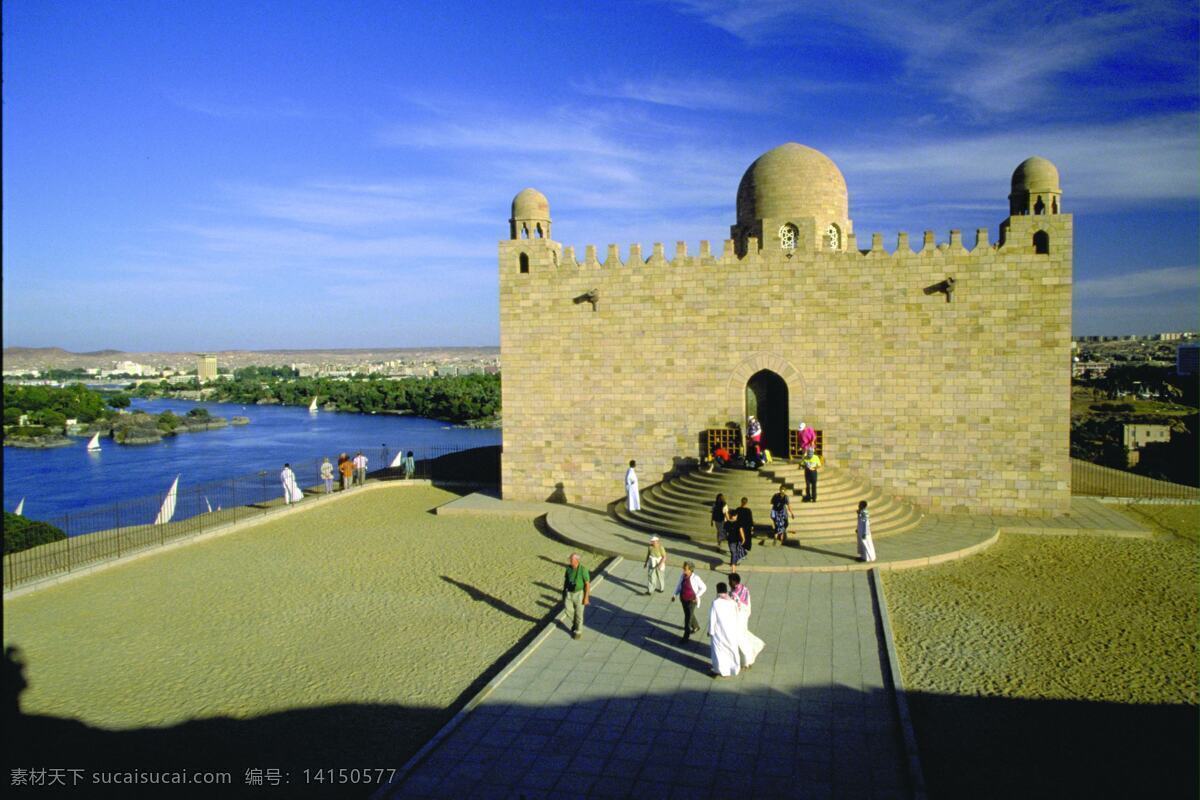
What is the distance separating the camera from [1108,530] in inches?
631

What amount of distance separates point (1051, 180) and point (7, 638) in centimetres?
2120

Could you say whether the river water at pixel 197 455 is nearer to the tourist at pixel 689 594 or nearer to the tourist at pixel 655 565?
the tourist at pixel 655 565

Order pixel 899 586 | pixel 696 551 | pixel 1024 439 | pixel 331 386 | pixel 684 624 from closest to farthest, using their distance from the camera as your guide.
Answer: pixel 684 624, pixel 899 586, pixel 696 551, pixel 1024 439, pixel 331 386

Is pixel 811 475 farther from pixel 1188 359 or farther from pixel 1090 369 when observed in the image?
pixel 1090 369

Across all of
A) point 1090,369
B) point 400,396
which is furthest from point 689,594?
point 1090,369

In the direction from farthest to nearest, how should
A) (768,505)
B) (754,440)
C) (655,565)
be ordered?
(754,440) < (768,505) < (655,565)

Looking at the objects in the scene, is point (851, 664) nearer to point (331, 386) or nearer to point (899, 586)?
point (899, 586)

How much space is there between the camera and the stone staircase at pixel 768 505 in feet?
51.8

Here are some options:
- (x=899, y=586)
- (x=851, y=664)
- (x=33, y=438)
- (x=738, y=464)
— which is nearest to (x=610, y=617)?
(x=851, y=664)

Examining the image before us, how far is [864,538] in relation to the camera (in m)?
13.8

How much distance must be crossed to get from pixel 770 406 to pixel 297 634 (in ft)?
41.6

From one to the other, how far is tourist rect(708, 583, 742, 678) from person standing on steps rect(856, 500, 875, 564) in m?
5.07

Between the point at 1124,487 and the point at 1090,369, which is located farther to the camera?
the point at 1090,369

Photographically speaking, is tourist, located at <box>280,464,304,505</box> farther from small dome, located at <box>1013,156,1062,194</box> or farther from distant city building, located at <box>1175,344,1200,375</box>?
distant city building, located at <box>1175,344,1200,375</box>
